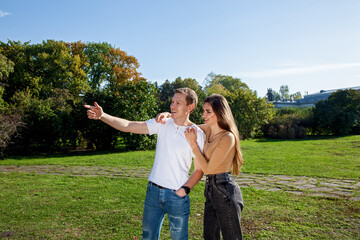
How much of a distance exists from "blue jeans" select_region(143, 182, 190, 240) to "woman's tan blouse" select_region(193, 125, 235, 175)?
0.40 metres

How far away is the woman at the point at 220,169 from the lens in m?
2.81

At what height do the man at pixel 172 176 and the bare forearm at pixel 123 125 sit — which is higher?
the bare forearm at pixel 123 125

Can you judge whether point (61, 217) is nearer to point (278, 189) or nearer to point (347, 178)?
point (278, 189)

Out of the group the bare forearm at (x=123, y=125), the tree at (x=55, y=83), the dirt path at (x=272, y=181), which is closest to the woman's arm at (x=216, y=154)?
the bare forearm at (x=123, y=125)

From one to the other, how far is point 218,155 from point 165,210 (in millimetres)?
766

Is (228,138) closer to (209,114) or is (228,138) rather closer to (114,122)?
(209,114)

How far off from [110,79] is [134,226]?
3392 centimetres

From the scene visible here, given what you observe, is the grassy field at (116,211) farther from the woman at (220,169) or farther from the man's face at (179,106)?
the man's face at (179,106)

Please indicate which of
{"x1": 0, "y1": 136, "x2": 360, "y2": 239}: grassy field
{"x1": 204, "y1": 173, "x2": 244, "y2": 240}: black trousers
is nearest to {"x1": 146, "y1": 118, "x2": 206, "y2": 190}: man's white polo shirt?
{"x1": 204, "y1": 173, "x2": 244, "y2": 240}: black trousers

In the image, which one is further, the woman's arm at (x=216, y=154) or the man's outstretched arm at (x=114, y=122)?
the man's outstretched arm at (x=114, y=122)

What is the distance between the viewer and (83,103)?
1542cm

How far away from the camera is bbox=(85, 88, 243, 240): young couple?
272cm

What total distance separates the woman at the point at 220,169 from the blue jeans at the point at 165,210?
35cm

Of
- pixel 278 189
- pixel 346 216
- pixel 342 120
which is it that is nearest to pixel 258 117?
pixel 342 120
